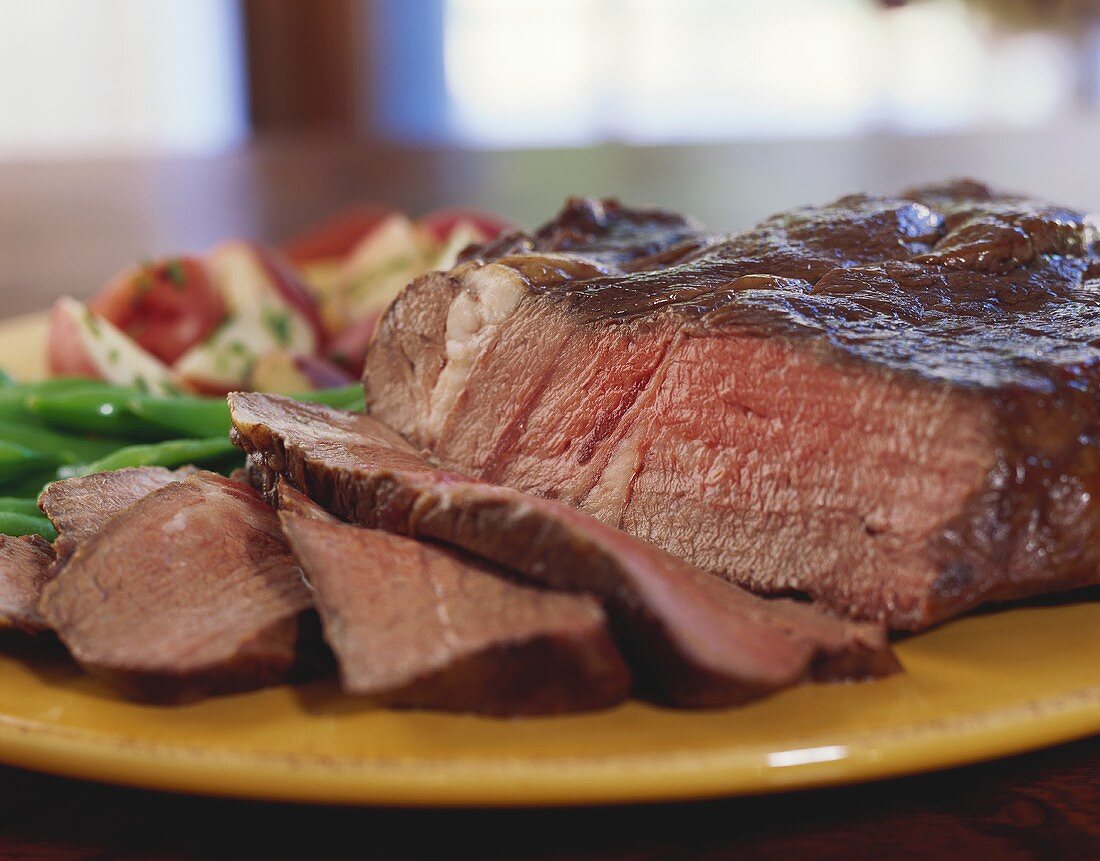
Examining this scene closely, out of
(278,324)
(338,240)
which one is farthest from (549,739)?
(338,240)

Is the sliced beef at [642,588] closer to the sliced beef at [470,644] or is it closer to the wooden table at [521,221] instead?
the sliced beef at [470,644]

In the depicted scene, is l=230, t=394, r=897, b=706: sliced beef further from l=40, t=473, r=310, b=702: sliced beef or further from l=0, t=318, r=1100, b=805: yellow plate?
l=40, t=473, r=310, b=702: sliced beef

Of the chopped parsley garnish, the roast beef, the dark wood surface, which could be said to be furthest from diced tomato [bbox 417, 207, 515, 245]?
the dark wood surface

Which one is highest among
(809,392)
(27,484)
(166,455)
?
(809,392)

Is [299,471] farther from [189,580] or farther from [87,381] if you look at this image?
[87,381]

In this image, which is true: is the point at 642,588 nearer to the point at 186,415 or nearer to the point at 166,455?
the point at 166,455
